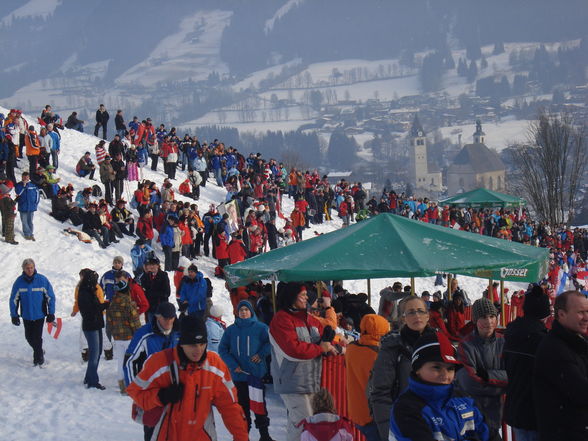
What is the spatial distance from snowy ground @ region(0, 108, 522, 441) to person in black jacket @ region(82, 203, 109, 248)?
211 mm

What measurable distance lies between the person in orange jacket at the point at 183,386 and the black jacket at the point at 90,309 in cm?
532

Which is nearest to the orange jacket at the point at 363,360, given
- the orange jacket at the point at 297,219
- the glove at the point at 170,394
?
the glove at the point at 170,394

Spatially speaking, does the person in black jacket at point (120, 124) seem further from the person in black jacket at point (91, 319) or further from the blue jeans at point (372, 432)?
the blue jeans at point (372, 432)

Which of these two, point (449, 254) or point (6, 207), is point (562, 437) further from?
point (6, 207)

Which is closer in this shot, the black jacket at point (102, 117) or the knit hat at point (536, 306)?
the knit hat at point (536, 306)

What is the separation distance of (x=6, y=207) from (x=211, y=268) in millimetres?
4920

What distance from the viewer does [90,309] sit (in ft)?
31.7

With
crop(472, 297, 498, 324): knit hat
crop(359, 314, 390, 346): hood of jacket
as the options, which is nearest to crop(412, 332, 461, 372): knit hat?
crop(359, 314, 390, 346): hood of jacket

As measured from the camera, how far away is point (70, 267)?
1738cm

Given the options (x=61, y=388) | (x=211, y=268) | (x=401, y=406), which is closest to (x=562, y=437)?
(x=401, y=406)

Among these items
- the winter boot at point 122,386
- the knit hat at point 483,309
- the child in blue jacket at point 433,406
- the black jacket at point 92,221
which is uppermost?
the child in blue jacket at point 433,406

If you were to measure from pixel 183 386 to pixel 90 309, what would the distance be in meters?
5.48

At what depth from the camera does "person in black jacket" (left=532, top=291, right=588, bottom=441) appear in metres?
4.14

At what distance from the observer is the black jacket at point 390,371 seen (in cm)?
505
